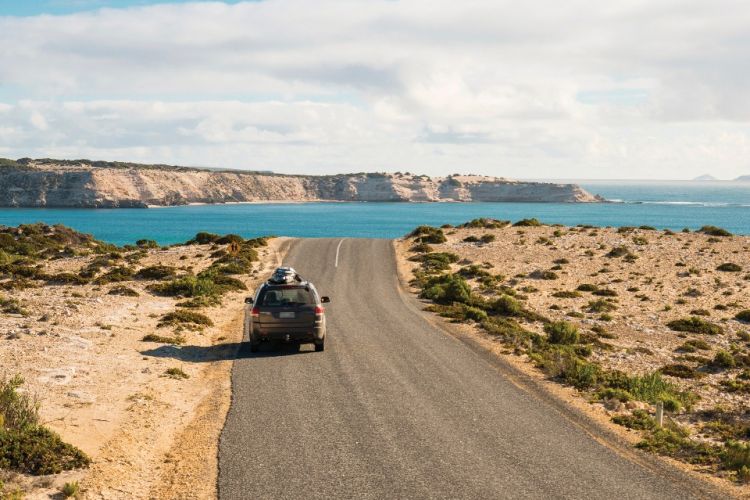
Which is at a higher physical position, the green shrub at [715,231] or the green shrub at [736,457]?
the green shrub at [715,231]

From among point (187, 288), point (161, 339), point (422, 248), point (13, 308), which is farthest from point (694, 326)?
point (13, 308)

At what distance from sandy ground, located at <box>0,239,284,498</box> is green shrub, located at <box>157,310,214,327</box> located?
0.52 meters

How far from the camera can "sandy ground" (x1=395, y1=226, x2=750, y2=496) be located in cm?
2100

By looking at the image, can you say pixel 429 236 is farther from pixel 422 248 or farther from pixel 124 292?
pixel 124 292

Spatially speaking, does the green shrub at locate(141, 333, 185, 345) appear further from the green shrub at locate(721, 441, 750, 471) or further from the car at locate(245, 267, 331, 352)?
the green shrub at locate(721, 441, 750, 471)

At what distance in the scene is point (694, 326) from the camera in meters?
30.6

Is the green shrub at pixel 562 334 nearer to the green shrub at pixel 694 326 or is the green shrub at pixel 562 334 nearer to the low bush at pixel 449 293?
the green shrub at pixel 694 326

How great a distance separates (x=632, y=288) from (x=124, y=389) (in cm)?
3423

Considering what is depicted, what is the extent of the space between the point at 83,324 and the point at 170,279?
15.7 meters

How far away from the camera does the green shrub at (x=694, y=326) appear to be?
30.2 metres

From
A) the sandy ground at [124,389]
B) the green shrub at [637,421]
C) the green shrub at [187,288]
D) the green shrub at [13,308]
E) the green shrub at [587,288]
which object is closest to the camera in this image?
the sandy ground at [124,389]

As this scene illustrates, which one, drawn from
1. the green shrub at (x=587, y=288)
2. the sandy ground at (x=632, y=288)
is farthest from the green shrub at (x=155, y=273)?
the green shrub at (x=587, y=288)

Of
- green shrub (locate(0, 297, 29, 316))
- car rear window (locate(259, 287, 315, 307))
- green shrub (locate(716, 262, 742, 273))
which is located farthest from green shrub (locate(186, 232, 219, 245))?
green shrub (locate(716, 262, 742, 273))

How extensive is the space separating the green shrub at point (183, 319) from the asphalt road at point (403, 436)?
5958 millimetres
